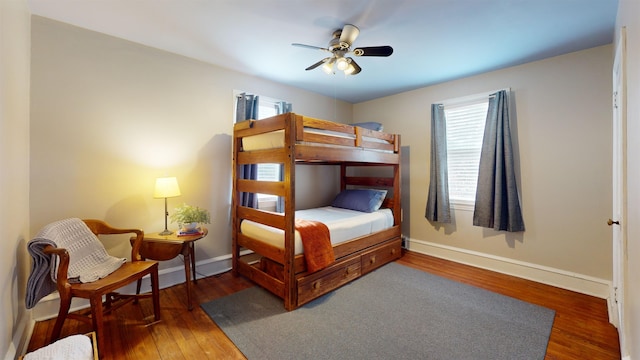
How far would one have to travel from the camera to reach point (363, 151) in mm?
3053

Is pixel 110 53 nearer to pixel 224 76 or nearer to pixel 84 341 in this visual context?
pixel 224 76

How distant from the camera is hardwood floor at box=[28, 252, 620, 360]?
70.3 inches

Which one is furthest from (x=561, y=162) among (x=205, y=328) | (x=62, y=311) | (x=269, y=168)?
(x=62, y=311)

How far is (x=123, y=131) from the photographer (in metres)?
2.50

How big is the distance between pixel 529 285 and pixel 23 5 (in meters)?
5.14

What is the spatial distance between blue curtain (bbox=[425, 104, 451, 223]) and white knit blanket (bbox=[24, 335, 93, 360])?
363 cm

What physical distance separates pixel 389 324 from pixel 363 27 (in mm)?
2526

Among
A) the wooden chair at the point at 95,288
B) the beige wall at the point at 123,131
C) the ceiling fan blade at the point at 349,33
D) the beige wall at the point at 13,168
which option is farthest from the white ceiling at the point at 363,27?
the wooden chair at the point at 95,288

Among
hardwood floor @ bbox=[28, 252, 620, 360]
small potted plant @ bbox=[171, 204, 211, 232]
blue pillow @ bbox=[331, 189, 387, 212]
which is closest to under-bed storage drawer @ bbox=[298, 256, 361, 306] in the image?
hardwood floor @ bbox=[28, 252, 620, 360]

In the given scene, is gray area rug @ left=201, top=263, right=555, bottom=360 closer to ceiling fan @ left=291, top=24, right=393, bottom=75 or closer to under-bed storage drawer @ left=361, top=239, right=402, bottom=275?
under-bed storage drawer @ left=361, top=239, right=402, bottom=275

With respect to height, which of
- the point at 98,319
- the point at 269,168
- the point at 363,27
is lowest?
the point at 98,319

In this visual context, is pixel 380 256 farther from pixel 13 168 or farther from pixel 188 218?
pixel 13 168

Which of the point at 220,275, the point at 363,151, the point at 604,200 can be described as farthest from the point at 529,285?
the point at 220,275

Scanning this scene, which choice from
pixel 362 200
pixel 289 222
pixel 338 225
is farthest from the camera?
pixel 362 200
